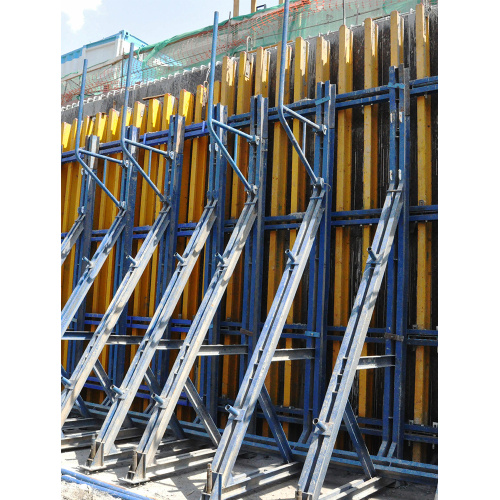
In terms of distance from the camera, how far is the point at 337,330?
769 cm

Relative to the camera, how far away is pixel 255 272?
8281 millimetres

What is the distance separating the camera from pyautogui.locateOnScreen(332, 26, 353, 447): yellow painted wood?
25.5 feet

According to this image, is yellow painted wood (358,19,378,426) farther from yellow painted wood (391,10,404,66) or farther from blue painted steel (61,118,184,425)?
blue painted steel (61,118,184,425)

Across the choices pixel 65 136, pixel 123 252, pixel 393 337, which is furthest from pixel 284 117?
pixel 65 136

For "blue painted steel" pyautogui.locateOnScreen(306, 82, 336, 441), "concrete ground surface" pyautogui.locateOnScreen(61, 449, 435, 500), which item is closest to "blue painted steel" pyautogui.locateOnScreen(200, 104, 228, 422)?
"blue painted steel" pyautogui.locateOnScreen(306, 82, 336, 441)

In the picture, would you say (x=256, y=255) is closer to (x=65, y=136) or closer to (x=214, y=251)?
(x=214, y=251)

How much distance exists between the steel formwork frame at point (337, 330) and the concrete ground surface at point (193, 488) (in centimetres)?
16

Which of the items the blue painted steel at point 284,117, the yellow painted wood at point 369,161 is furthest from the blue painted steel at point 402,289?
the blue painted steel at point 284,117

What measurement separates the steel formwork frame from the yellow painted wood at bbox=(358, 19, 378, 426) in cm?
17

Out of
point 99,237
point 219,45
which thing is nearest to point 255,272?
point 99,237

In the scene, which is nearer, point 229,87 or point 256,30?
point 229,87

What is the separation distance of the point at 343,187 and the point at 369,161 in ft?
1.66

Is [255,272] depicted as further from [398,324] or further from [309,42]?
[309,42]
